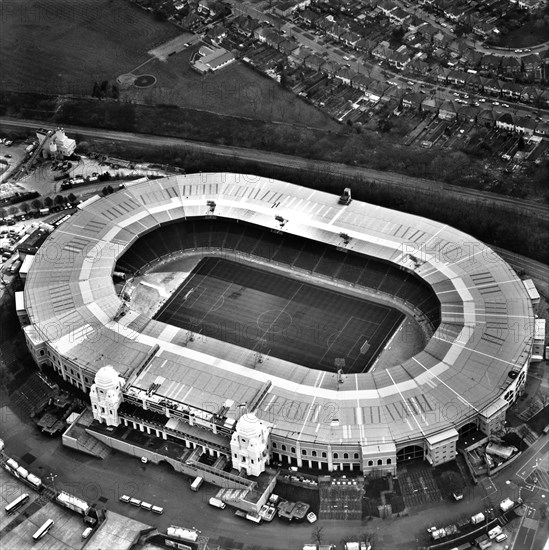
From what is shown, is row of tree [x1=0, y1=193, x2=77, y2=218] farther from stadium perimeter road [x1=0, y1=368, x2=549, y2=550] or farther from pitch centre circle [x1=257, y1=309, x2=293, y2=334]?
stadium perimeter road [x1=0, y1=368, x2=549, y2=550]

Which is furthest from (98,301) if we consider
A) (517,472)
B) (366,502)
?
(517,472)

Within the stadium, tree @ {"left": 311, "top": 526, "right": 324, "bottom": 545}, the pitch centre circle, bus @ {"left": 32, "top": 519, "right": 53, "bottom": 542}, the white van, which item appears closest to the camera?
tree @ {"left": 311, "top": 526, "right": 324, "bottom": 545}

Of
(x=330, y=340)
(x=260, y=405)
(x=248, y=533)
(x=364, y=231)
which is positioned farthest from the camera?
(x=364, y=231)

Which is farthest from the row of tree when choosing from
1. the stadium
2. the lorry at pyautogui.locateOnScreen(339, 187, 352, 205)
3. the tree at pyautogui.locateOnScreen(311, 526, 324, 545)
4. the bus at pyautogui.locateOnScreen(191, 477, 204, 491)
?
the tree at pyautogui.locateOnScreen(311, 526, 324, 545)

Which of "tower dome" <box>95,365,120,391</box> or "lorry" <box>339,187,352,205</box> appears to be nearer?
"tower dome" <box>95,365,120,391</box>

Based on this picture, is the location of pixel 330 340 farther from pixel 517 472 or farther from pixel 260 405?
pixel 517 472

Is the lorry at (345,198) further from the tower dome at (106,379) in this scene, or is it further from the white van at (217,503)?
the white van at (217,503)

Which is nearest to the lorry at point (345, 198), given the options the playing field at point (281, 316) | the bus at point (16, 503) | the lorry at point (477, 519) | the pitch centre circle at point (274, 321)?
the playing field at point (281, 316)
